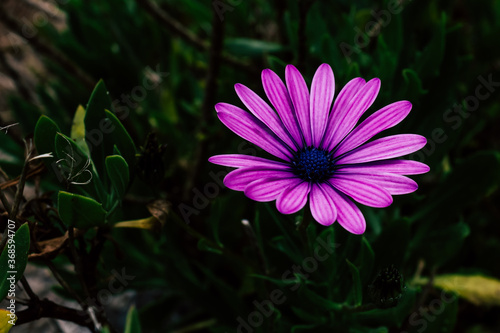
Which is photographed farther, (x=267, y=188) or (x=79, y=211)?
(x=79, y=211)

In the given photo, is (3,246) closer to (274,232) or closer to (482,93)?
(274,232)

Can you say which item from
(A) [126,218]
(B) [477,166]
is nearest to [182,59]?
(A) [126,218]

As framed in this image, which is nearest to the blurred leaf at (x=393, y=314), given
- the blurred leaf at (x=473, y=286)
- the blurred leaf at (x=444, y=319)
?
the blurred leaf at (x=444, y=319)

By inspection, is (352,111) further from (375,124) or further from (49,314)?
(49,314)

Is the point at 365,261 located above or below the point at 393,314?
above

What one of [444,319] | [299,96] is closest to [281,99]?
[299,96]

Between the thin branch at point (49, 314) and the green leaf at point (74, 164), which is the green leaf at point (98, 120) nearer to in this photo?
the green leaf at point (74, 164)
